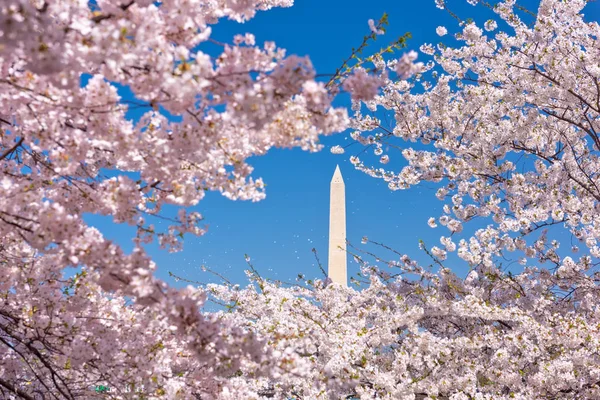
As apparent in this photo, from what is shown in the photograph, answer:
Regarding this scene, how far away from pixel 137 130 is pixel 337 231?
1030 centimetres

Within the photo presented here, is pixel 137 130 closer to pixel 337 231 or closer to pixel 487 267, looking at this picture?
pixel 487 267

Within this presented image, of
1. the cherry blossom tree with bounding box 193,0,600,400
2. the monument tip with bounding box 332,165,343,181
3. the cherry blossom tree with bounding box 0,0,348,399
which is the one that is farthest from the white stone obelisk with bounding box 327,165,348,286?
the cherry blossom tree with bounding box 0,0,348,399

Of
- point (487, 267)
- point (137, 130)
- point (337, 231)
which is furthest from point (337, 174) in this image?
point (137, 130)

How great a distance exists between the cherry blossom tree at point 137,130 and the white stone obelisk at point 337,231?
9109 millimetres

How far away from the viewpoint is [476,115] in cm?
790

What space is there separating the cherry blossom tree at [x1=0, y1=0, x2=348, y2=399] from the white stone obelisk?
9.11 metres

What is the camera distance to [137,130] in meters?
2.86

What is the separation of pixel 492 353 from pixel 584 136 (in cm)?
355

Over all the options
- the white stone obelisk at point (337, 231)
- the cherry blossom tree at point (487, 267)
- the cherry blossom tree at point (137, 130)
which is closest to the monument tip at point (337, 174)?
the white stone obelisk at point (337, 231)

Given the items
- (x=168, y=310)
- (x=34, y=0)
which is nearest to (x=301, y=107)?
(x=168, y=310)

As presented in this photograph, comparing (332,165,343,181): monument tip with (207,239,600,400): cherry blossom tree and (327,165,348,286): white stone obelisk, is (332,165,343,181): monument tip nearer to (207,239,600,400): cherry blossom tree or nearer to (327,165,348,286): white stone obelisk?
(327,165,348,286): white stone obelisk

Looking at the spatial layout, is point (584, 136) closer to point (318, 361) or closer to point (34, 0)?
point (318, 361)

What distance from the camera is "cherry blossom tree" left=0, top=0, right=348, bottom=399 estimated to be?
2094mm

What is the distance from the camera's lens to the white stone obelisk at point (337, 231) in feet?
42.1
